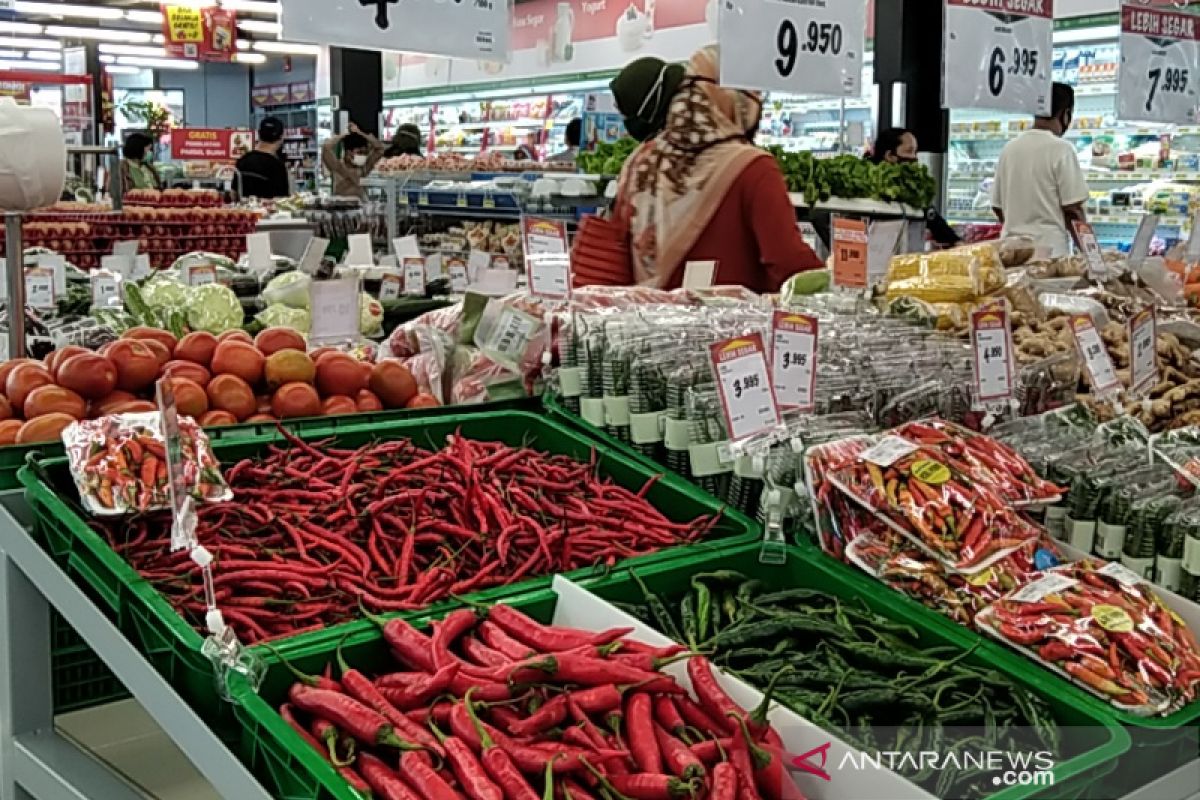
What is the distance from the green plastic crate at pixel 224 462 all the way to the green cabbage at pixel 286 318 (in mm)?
1807

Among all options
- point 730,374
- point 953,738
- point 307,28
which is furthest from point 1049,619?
point 307,28

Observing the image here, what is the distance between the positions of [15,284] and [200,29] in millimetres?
15098

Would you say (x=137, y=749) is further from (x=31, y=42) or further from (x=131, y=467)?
(x=31, y=42)

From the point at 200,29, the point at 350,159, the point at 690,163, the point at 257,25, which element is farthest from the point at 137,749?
the point at 257,25

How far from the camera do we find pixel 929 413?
2.57m

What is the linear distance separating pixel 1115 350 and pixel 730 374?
5.40 ft

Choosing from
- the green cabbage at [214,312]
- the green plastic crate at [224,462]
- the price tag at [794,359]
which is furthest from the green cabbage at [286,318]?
the price tag at [794,359]

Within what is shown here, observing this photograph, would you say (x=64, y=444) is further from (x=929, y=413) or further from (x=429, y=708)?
(x=929, y=413)

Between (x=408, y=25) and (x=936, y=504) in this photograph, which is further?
(x=408, y=25)

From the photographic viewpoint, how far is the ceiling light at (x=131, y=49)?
21234 mm

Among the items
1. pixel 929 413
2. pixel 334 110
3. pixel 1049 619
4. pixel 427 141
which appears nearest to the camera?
pixel 1049 619

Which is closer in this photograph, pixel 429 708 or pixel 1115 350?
pixel 429 708

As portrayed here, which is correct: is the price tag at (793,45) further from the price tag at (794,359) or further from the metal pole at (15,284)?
the metal pole at (15,284)

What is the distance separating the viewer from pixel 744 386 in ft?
7.09
